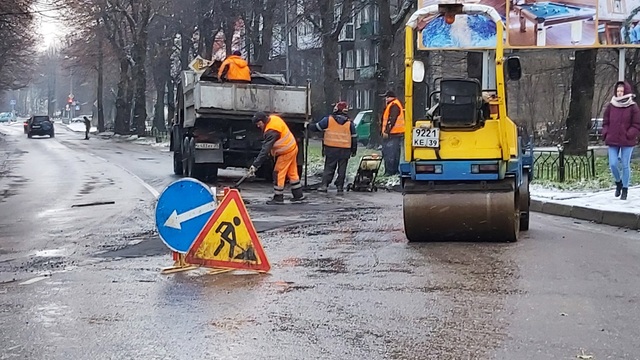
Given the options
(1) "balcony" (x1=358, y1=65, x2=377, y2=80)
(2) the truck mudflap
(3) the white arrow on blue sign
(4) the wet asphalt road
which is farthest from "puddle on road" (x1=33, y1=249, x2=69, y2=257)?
(1) "balcony" (x1=358, y1=65, x2=377, y2=80)

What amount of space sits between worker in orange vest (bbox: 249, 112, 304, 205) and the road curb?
389cm

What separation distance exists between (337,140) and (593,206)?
5.76 meters

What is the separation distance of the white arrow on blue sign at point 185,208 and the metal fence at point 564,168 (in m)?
9.95

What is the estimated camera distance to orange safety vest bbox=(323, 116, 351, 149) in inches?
704

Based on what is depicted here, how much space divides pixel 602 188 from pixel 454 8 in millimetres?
6797

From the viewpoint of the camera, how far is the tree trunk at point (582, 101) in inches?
912

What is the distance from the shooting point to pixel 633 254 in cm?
980

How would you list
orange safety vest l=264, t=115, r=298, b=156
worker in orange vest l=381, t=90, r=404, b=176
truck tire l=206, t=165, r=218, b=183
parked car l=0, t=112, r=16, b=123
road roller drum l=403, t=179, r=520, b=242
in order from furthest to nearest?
parked car l=0, t=112, r=16, b=123 → truck tire l=206, t=165, r=218, b=183 → worker in orange vest l=381, t=90, r=404, b=176 → orange safety vest l=264, t=115, r=298, b=156 → road roller drum l=403, t=179, r=520, b=242

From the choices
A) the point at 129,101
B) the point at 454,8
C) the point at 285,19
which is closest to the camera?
the point at 454,8

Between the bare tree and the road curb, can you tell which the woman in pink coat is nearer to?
the road curb

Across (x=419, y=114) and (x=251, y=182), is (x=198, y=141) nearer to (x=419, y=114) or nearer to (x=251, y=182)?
(x=251, y=182)

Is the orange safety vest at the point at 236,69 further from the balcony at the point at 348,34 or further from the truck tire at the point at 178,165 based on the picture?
the balcony at the point at 348,34

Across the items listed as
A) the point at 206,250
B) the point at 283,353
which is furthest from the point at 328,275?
the point at 283,353

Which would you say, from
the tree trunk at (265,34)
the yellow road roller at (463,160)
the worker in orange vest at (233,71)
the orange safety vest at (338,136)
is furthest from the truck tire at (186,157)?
the tree trunk at (265,34)
